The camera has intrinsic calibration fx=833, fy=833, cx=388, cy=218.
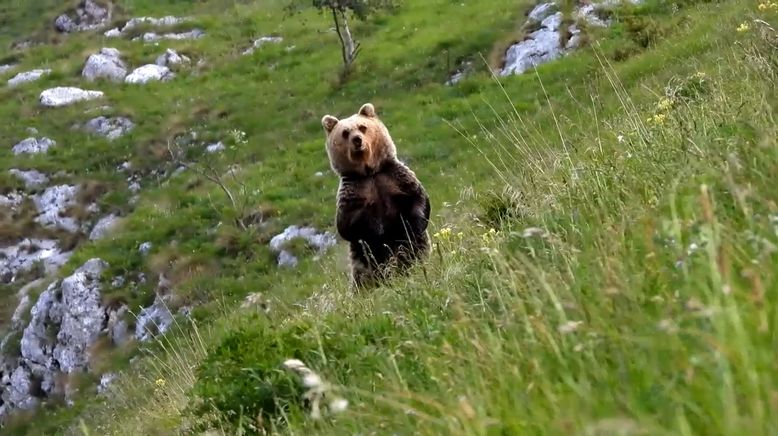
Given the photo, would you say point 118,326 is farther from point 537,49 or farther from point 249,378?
point 249,378

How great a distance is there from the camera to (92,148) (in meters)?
28.8

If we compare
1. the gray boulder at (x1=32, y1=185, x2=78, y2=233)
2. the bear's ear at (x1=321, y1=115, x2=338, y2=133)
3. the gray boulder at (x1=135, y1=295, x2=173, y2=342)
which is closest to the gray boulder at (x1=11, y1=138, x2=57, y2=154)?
the gray boulder at (x1=32, y1=185, x2=78, y2=233)

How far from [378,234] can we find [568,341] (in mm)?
7120

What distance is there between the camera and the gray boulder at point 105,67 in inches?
1372

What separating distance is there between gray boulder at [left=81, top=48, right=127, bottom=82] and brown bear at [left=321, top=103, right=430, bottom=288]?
27.5 meters

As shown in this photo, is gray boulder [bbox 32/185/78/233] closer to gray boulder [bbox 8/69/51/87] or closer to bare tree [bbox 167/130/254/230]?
bare tree [bbox 167/130/254/230]

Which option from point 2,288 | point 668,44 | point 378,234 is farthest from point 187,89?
point 378,234

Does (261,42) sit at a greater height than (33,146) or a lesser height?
greater

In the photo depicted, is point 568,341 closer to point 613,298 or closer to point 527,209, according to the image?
point 613,298

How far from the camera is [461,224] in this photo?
27.0 feet

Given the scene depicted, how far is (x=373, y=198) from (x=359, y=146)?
0.65 m

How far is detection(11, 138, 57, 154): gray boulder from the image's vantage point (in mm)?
29125

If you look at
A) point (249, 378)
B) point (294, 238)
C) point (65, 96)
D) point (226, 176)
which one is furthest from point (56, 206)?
point (249, 378)

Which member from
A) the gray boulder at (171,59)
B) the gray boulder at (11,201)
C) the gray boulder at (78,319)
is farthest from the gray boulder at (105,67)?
the gray boulder at (78,319)
